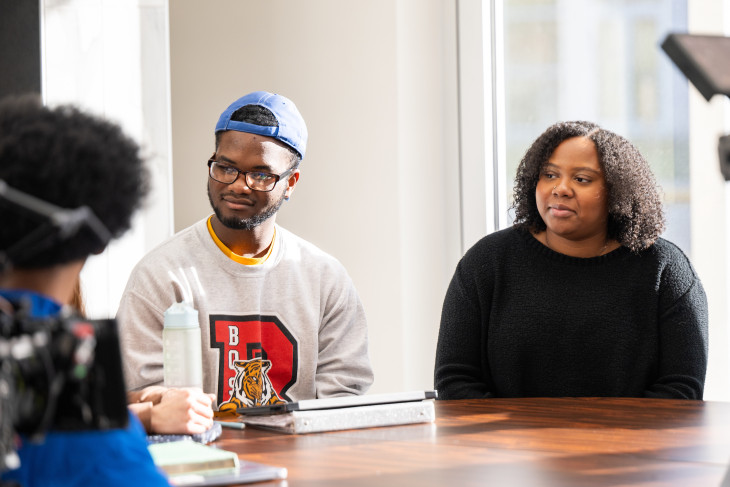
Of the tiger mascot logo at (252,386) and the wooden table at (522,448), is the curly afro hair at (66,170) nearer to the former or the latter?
the wooden table at (522,448)

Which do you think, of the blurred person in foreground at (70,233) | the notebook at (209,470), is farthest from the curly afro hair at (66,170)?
the notebook at (209,470)

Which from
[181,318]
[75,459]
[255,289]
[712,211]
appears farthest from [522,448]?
[712,211]

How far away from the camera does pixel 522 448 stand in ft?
4.15

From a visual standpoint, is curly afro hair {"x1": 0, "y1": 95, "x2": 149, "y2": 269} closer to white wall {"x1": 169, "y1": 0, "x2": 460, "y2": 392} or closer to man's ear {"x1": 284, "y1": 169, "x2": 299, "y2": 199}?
man's ear {"x1": 284, "y1": 169, "x2": 299, "y2": 199}

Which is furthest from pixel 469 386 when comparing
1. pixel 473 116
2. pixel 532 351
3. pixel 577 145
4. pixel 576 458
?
pixel 473 116

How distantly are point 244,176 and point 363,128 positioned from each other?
1.12 metres

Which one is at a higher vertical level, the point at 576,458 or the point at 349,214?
the point at 349,214

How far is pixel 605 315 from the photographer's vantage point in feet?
6.93

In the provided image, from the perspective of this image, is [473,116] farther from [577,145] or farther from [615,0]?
[577,145]

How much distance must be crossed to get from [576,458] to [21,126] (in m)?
0.83

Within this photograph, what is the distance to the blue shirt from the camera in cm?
66

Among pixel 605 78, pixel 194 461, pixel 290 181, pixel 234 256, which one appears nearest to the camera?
pixel 194 461

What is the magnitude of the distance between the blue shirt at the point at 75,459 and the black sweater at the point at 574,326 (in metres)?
1.44

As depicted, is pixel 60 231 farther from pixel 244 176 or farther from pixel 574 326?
pixel 574 326
